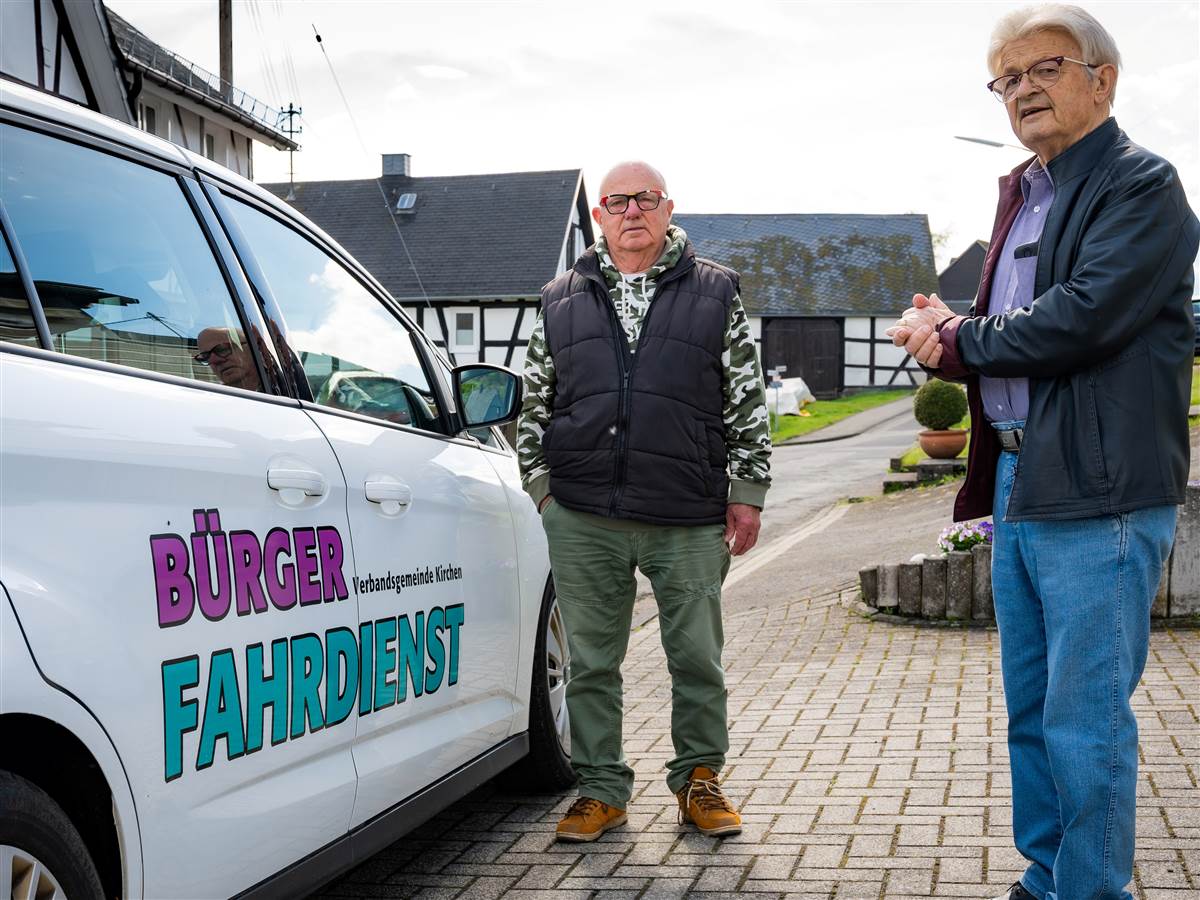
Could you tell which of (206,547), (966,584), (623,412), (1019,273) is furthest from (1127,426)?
(966,584)

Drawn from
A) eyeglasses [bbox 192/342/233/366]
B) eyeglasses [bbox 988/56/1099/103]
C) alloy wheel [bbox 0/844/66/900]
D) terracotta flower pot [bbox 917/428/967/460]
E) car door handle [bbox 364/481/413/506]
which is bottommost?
terracotta flower pot [bbox 917/428/967/460]

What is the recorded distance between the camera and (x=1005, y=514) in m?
3.00

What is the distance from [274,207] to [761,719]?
10.5 ft

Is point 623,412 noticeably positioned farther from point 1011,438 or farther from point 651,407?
point 1011,438

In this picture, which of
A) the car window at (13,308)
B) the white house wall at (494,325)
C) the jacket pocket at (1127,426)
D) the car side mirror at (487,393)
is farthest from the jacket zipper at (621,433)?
the white house wall at (494,325)

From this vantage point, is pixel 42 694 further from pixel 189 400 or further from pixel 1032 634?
pixel 1032 634

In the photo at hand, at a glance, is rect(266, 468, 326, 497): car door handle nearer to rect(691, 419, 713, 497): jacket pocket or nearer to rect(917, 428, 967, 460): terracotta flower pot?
rect(691, 419, 713, 497): jacket pocket

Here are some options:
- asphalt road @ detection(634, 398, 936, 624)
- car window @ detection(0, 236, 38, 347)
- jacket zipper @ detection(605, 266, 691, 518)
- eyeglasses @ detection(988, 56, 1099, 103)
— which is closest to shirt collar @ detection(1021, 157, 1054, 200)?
eyeglasses @ detection(988, 56, 1099, 103)

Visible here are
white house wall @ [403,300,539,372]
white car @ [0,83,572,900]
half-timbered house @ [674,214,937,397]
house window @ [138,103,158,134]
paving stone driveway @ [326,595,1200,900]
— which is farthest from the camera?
half-timbered house @ [674,214,937,397]

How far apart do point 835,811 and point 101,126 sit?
9.52 feet

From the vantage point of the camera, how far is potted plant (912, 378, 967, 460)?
1557 cm

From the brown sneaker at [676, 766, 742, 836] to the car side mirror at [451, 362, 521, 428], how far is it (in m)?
1.24

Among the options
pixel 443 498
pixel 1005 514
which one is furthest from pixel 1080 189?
pixel 443 498

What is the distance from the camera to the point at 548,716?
14.2 feet
